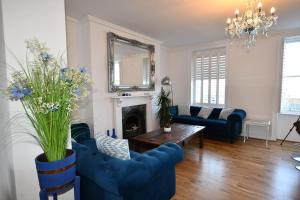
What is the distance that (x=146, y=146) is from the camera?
312 cm

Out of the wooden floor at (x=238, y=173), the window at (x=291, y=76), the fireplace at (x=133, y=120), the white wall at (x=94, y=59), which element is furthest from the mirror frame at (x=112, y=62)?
the window at (x=291, y=76)

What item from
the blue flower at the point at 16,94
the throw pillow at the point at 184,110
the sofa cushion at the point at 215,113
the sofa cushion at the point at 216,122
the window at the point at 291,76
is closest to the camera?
the blue flower at the point at 16,94

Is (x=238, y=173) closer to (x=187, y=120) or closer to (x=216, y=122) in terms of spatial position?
(x=216, y=122)

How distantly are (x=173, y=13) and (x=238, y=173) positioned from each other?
9.42 ft

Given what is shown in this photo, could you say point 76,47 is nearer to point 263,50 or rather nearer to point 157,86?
point 157,86

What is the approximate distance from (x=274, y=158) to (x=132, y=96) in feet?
10.2

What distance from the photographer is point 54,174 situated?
3.50 feet

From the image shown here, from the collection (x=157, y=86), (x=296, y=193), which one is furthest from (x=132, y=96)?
(x=296, y=193)

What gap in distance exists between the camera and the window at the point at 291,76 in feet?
13.6

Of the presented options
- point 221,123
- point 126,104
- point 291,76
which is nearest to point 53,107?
point 126,104

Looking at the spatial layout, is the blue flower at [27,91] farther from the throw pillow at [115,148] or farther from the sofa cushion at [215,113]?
the sofa cushion at [215,113]

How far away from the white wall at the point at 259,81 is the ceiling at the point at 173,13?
60 cm

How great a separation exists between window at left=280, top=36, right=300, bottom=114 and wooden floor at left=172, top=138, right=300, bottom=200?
93 cm

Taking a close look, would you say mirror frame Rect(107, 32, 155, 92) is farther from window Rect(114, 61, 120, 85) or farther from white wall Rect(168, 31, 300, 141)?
white wall Rect(168, 31, 300, 141)
